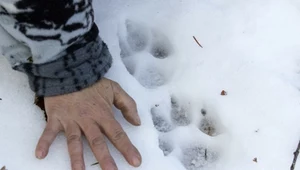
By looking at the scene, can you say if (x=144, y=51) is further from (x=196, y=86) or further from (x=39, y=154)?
(x=39, y=154)

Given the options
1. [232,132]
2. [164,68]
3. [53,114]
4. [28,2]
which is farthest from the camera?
[164,68]

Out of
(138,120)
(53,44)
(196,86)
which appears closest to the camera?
(53,44)

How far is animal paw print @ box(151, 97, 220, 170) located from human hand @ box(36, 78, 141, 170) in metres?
0.10

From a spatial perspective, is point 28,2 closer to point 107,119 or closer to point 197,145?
point 107,119

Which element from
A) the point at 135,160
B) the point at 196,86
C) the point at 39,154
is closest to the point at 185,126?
the point at 196,86

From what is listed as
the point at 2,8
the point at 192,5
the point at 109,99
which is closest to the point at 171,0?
the point at 192,5

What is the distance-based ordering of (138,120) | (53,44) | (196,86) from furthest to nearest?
(196,86), (138,120), (53,44)

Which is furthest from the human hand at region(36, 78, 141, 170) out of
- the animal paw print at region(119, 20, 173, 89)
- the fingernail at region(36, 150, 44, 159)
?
the animal paw print at region(119, 20, 173, 89)

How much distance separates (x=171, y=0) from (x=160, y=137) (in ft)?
1.36

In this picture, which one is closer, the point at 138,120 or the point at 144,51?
the point at 138,120

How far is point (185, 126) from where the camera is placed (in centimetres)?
141

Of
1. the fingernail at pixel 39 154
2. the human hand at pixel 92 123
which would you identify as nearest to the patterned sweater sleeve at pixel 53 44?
the human hand at pixel 92 123

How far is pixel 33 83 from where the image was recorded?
1284 mm

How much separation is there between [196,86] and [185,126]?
11cm
